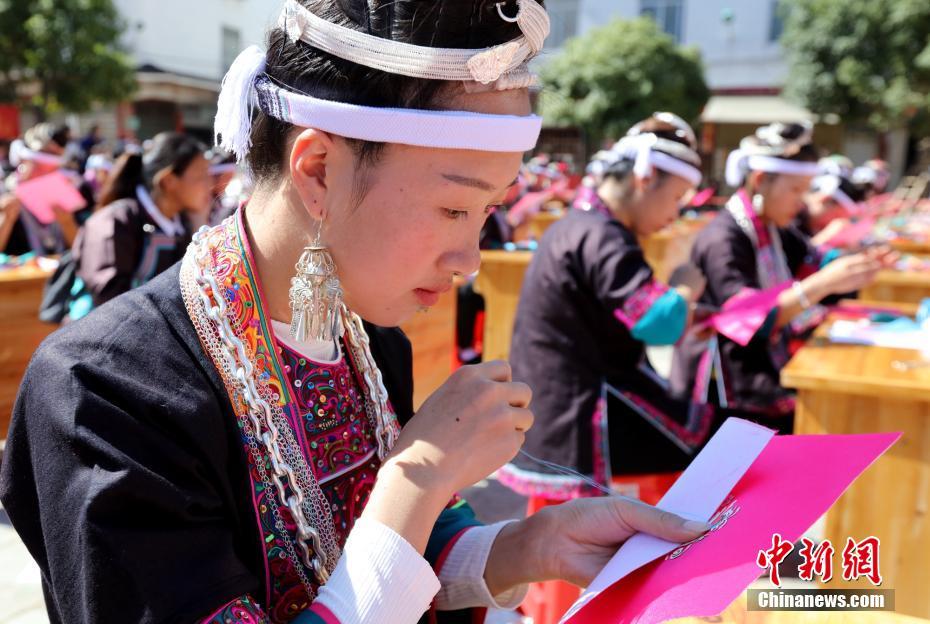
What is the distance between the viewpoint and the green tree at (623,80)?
19.2m

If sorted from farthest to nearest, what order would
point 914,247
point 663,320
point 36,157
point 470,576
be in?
point 914,247 → point 36,157 → point 663,320 → point 470,576

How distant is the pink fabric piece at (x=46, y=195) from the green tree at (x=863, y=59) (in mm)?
18736

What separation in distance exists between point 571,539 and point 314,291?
0.53 m

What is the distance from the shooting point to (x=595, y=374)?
2.67 meters

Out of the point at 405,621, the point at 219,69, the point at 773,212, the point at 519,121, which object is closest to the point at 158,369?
the point at 405,621

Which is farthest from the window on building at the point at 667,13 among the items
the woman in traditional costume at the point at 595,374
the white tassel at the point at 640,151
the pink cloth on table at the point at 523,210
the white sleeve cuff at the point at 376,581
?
the white sleeve cuff at the point at 376,581

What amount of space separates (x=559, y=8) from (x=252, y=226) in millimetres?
27543

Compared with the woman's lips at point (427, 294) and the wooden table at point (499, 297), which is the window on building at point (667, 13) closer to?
the wooden table at point (499, 297)

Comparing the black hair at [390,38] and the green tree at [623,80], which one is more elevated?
the black hair at [390,38]

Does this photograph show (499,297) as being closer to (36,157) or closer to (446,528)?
(446,528)

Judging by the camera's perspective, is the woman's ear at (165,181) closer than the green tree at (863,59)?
Yes

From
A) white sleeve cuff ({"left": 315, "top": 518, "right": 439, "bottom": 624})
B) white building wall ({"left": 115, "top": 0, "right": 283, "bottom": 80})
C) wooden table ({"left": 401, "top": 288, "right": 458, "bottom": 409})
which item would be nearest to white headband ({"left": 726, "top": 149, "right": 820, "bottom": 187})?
wooden table ({"left": 401, "top": 288, "right": 458, "bottom": 409})

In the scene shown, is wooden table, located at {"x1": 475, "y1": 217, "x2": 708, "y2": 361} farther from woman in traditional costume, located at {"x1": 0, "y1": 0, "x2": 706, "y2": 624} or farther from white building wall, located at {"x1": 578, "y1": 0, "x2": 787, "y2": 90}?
white building wall, located at {"x1": 578, "y1": 0, "x2": 787, "y2": 90}

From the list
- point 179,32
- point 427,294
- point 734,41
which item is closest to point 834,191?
point 427,294
